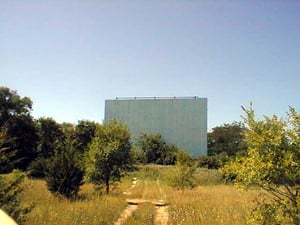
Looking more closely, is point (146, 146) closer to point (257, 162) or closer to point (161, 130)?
point (161, 130)

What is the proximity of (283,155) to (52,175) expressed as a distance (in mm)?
13123

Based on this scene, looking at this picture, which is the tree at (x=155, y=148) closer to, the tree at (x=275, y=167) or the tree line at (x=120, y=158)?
the tree line at (x=120, y=158)

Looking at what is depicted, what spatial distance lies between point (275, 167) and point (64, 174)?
1268cm

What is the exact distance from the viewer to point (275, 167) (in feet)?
19.4

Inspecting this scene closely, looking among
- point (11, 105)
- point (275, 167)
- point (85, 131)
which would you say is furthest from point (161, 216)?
point (11, 105)

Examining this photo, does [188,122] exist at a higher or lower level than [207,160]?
higher

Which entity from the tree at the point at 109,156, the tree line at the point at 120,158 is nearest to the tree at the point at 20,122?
the tree line at the point at 120,158

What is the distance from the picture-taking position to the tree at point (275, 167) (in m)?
5.91

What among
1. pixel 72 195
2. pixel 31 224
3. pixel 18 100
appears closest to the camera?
pixel 31 224

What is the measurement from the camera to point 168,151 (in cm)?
5397

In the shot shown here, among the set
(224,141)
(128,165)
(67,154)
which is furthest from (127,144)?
(224,141)

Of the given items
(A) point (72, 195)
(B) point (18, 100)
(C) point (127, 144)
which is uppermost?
(B) point (18, 100)

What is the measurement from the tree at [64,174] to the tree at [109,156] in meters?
1.80

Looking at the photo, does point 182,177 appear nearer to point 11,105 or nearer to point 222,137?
point 11,105
